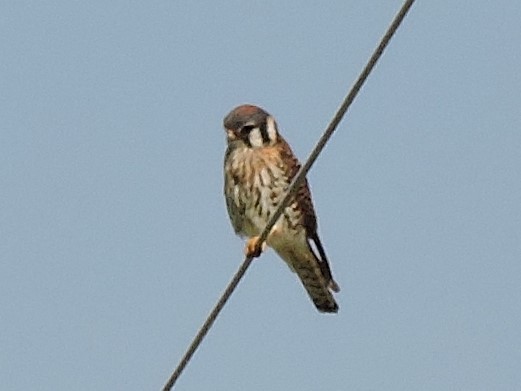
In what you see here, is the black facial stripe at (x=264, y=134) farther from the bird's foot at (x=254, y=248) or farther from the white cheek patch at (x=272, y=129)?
the bird's foot at (x=254, y=248)

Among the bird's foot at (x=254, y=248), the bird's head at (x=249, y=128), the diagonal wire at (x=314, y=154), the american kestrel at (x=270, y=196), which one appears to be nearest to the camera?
the diagonal wire at (x=314, y=154)

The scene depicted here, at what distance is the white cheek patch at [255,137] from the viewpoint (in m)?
11.9

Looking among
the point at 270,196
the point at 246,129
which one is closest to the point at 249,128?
the point at 246,129

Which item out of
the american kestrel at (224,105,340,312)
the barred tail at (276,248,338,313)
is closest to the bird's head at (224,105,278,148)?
the american kestrel at (224,105,340,312)

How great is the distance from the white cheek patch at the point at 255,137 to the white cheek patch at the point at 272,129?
9 centimetres

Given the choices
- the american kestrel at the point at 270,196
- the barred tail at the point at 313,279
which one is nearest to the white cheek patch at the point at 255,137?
Answer: the american kestrel at the point at 270,196

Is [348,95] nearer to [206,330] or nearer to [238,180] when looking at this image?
[206,330]

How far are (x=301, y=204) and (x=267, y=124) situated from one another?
1.98 feet

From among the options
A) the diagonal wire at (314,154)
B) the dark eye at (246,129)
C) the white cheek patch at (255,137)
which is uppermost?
the dark eye at (246,129)

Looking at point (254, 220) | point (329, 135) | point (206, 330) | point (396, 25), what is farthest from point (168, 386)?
point (254, 220)

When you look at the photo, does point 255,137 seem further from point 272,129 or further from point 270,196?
point 270,196

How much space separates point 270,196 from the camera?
11633 millimetres

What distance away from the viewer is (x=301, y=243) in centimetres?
1202

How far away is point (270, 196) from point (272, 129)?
0.67m
